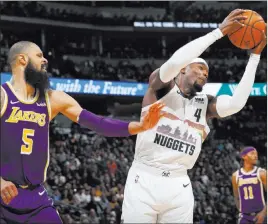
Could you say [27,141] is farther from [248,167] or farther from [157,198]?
[248,167]

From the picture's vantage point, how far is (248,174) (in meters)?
9.47

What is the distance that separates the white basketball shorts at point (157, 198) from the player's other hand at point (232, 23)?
1.35 m

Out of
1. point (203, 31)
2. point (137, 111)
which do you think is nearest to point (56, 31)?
point (137, 111)

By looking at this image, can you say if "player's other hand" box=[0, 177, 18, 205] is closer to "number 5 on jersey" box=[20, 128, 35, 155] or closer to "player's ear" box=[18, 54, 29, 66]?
"number 5 on jersey" box=[20, 128, 35, 155]

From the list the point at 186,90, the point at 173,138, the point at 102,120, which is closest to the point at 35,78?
the point at 102,120

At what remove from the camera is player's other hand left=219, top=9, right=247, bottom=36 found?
Result: 4707 mm

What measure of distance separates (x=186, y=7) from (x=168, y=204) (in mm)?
28030

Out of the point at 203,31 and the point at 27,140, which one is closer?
the point at 27,140

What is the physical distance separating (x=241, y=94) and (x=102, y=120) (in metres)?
1.46

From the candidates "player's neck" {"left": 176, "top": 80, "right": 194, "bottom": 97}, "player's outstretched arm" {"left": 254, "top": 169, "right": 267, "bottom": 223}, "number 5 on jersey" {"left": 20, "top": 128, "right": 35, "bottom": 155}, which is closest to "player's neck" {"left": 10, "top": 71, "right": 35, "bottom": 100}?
"number 5 on jersey" {"left": 20, "top": 128, "right": 35, "bottom": 155}

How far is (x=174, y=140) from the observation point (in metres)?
4.90

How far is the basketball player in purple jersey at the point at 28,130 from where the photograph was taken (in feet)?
13.0

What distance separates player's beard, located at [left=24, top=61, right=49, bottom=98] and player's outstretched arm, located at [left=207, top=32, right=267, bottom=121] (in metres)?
1.74

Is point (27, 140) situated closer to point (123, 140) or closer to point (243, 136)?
point (123, 140)
